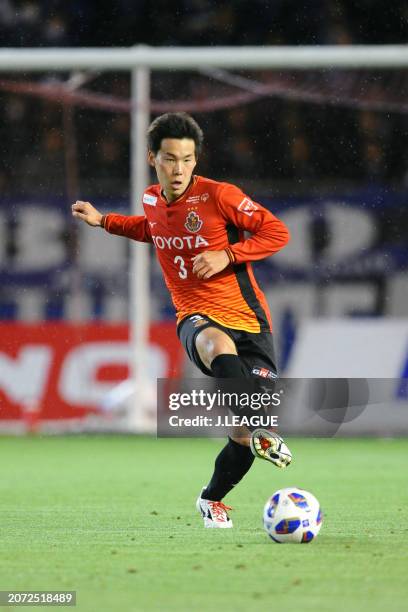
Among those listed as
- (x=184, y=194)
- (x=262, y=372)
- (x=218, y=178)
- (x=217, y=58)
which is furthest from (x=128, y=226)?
(x=218, y=178)

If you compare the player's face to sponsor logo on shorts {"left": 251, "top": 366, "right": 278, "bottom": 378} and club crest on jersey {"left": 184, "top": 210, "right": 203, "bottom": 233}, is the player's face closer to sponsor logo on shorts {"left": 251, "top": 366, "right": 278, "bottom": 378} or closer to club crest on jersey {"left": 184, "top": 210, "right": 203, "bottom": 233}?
club crest on jersey {"left": 184, "top": 210, "right": 203, "bottom": 233}

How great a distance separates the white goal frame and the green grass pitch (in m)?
2.17

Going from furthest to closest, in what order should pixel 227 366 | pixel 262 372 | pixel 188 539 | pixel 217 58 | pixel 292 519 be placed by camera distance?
pixel 217 58 → pixel 262 372 → pixel 227 366 → pixel 188 539 → pixel 292 519

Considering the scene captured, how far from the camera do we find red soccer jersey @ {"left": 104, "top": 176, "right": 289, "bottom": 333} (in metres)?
6.08

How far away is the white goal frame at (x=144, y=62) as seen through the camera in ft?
39.6

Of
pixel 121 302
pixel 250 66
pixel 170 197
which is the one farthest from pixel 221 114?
pixel 170 197

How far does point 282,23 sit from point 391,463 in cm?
910

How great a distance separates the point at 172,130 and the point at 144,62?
6487 mm

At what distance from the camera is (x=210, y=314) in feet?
19.9

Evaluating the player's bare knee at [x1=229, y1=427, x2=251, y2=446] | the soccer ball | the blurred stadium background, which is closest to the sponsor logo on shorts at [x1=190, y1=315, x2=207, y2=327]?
the player's bare knee at [x1=229, y1=427, x2=251, y2=446]

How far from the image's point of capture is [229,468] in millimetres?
6035

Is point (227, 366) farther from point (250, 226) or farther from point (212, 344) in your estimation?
point (250, 226)
